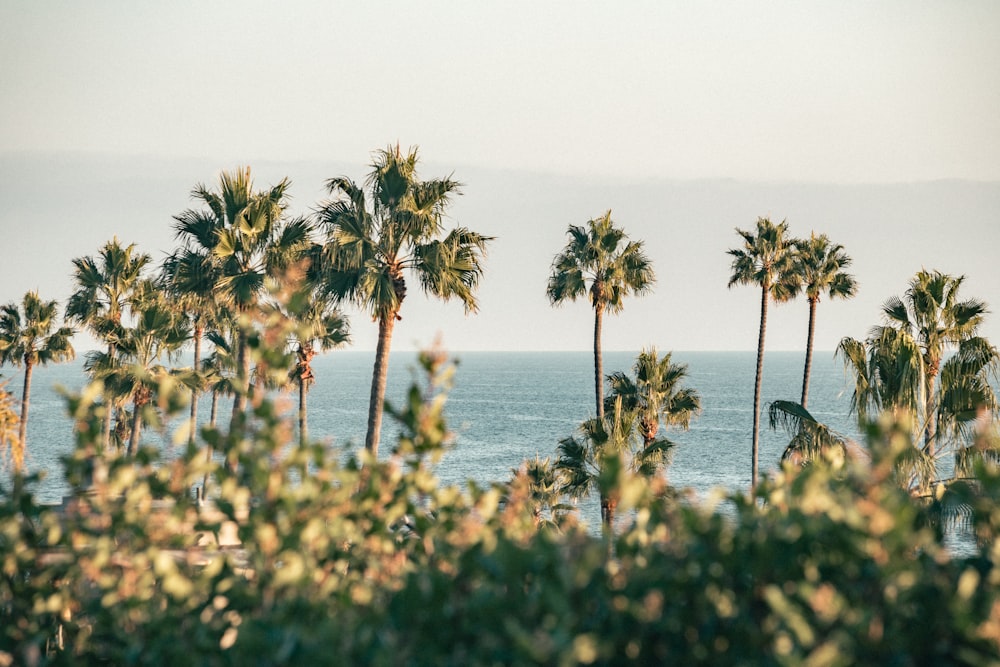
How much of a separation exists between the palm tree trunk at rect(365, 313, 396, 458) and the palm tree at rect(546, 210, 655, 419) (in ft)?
40.4

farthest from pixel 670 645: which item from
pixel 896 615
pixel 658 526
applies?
pixel 896 615

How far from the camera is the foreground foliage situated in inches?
112

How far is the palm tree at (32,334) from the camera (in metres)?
39.9

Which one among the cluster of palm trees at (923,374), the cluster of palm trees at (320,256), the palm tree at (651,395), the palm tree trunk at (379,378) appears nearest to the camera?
the cluster of palm trees at (923,374)

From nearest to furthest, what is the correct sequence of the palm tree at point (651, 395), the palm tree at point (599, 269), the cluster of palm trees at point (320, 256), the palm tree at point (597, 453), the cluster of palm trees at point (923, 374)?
the cluster of palm trees at point (923, 374), the cluster of palm trees at point (320, 256), the palm tree at point (597, 453), the palm tree at point (651, 395), the palm tree at point (599, 269)

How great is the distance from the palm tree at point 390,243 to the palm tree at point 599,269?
37.6ft

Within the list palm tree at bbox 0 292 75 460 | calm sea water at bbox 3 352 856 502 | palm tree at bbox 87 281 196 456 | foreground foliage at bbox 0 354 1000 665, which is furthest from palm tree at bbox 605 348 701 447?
palm tree at bbox 0 292 75 460

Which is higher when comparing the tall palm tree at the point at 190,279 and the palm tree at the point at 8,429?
the tall palm tree at the point at 190,279

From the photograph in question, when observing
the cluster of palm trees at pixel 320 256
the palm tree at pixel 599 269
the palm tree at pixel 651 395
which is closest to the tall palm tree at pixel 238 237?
the cluster of palm trees at pixel 320 256

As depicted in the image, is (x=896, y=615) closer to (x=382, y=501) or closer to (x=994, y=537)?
(x=994, y=537)

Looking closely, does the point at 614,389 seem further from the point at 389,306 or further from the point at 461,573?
the point at 461,573

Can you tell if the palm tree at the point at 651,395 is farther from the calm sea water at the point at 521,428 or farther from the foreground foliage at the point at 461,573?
the foreground foliage at the point at 461,573

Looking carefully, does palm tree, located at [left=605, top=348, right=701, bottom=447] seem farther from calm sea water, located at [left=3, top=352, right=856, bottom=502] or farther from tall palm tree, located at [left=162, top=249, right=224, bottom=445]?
tall palm tree, located at [left=162, top=249, right=224, bottom=445]

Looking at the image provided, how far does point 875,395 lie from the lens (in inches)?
610
